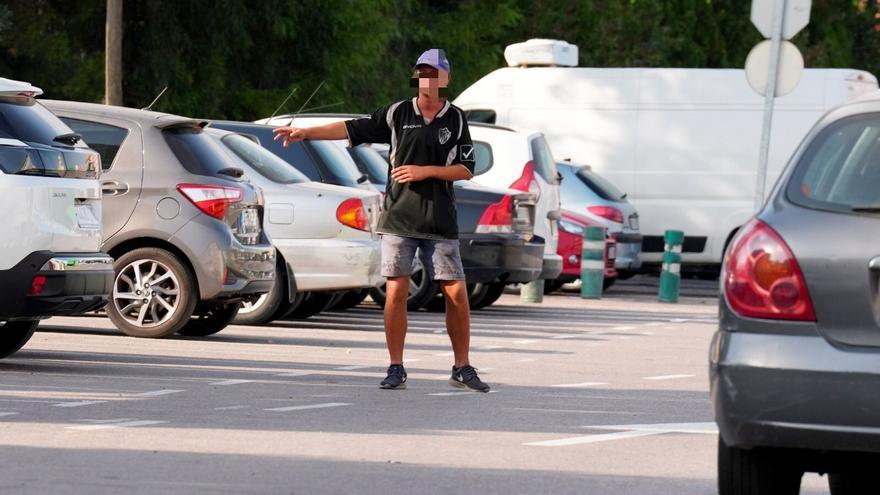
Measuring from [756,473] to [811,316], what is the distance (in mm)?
618

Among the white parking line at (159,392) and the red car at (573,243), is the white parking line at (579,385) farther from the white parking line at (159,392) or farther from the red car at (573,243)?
the red car at (573,243)

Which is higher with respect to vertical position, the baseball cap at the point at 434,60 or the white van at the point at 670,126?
the baseball cap at the point at 434,60

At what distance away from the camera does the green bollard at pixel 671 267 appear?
24922 millimetres

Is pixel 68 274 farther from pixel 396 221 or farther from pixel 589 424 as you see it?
pixel 589 424

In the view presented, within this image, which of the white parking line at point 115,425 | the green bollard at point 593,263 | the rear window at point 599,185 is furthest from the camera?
the rear window at point 599,185

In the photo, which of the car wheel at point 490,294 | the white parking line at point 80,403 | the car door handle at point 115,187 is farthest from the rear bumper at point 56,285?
the car wheel at point 490,294

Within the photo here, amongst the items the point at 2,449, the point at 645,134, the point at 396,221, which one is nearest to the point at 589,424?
the point at 396,221

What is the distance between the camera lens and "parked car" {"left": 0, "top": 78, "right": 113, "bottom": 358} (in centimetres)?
1128

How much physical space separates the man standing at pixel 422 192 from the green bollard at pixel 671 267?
13.4m

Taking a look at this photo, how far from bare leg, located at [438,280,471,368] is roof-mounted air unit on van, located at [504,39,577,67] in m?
16.9

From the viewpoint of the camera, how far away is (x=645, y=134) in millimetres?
27609

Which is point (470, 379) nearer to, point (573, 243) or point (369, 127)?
point (369, 127)

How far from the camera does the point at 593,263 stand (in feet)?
Result: 78.9

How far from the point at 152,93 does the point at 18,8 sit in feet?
8.40
